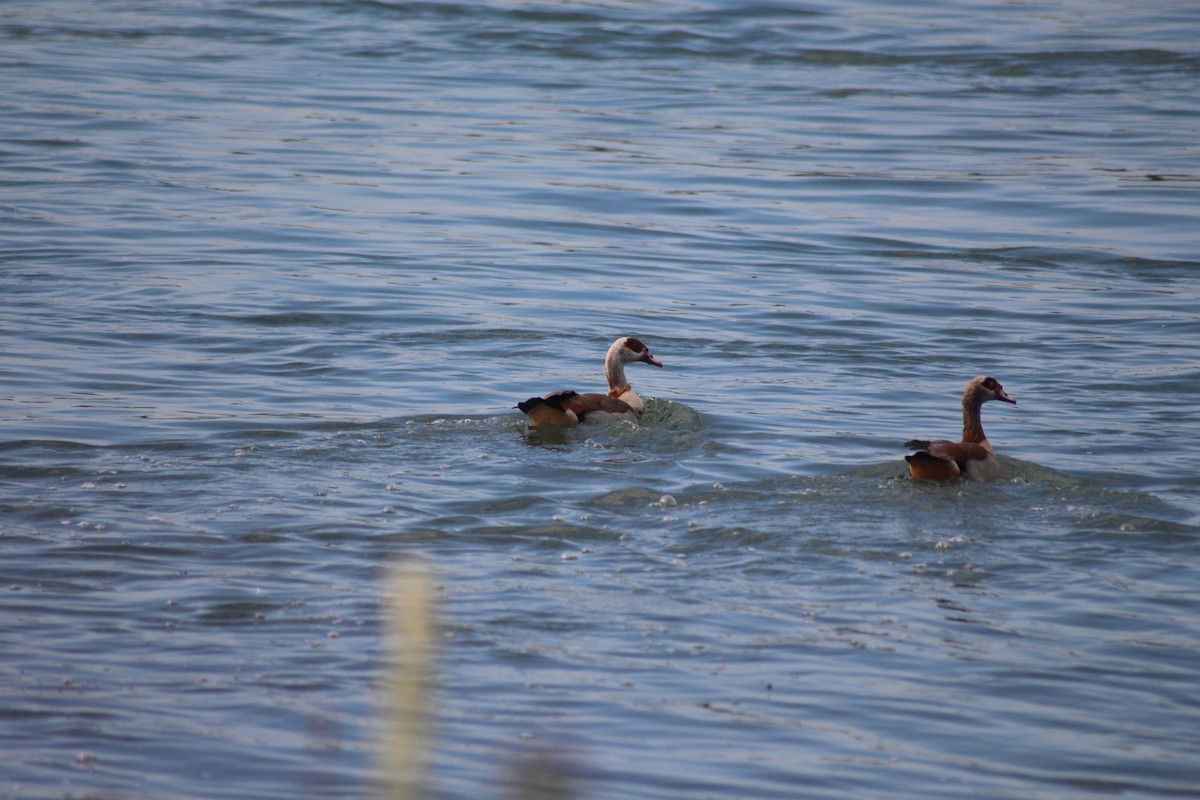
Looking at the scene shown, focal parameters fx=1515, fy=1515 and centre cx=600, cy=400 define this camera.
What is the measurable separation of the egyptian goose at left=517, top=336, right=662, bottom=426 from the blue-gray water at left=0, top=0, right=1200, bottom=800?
0.55 feet

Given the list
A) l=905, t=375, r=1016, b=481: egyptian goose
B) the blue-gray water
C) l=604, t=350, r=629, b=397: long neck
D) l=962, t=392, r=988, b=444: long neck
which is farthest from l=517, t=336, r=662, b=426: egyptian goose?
l=962, t=392, r=988, b=444: long neck

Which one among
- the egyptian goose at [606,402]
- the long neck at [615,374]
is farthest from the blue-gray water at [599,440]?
the long neck at [615,374]

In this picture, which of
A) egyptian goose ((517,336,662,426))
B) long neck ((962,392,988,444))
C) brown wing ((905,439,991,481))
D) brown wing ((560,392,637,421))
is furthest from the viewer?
brown wing ((560,392,637,421))

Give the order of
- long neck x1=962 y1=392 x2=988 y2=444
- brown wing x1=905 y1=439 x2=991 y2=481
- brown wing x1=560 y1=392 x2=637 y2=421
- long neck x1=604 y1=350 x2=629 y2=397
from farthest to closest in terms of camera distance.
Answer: long neck x1=604 y1=350 x2=629 y2=397, brown wing x1=560 y1=392 x2=637 y2=421, long neck x1=962 y1=392 x2=988 y2=444, brown wing x1=905 y1=439 x2=991 y2=481

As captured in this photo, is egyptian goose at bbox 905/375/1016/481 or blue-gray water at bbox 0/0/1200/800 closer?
blue-gray water at bbox 0/0/1200/800

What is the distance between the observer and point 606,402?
1155 cm

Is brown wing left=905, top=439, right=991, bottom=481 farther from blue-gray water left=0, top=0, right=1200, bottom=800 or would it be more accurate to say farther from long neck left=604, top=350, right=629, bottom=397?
long neck left=604, top=350, right=629, bottom=397

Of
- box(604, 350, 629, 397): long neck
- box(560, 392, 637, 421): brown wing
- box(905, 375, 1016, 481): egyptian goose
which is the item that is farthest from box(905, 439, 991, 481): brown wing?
box(604, 350, 629, 397): long neck

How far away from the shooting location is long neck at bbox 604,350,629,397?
40.5 feet

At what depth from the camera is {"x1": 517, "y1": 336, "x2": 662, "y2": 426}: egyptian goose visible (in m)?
10.8

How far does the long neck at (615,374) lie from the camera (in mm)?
12344

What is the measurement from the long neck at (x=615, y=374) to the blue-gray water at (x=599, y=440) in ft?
1.24

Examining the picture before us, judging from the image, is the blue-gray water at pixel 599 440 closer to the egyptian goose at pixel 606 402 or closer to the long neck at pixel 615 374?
the egyptian goose at pixel 606 402

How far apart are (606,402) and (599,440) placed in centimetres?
46
